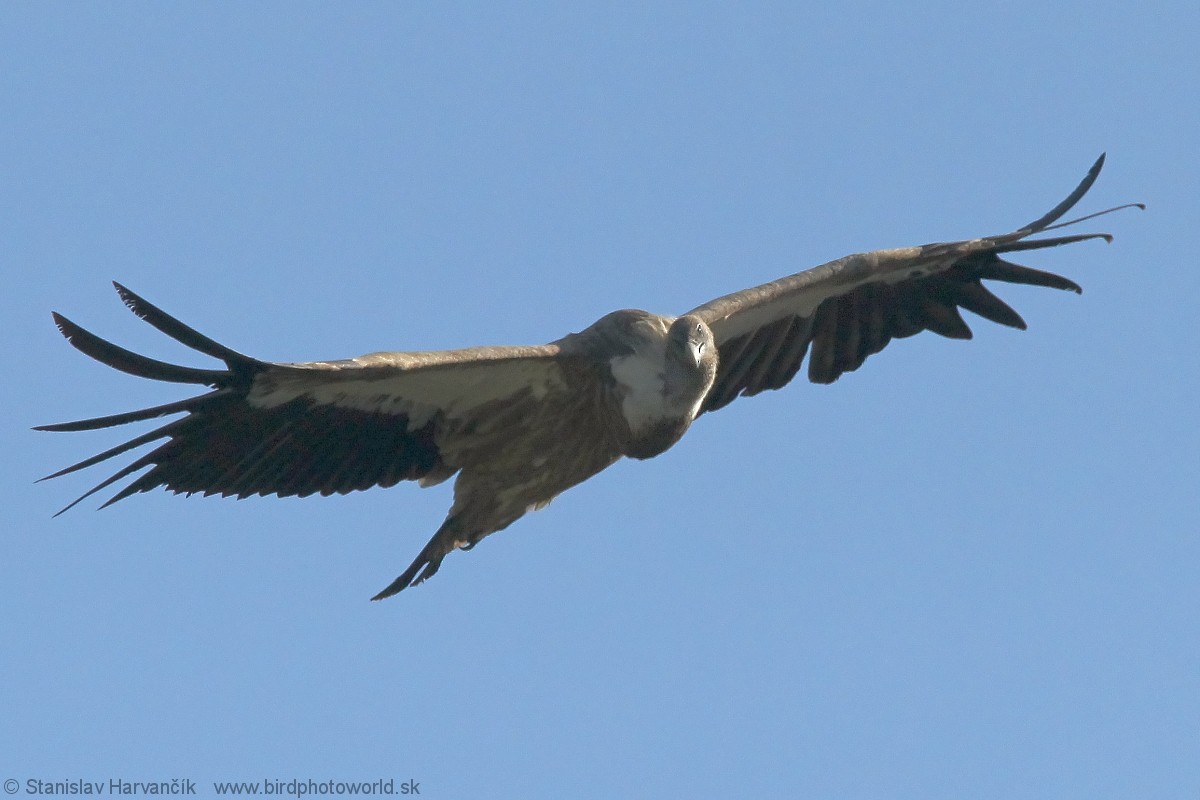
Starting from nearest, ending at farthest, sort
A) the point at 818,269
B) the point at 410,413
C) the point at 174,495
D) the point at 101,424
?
the point at 101,424 → the point at 174,495 → the point at 410,413 → the point at 818,269

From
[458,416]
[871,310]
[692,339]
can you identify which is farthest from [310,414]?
[871,310]

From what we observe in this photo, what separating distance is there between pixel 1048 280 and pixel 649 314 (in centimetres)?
292

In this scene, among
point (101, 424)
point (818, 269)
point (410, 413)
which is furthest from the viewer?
point (818, 269)

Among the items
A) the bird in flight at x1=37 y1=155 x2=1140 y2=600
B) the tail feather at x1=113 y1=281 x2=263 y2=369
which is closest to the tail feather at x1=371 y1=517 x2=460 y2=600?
the bird in flight at x1=37 y1=155 x2=1140 y2=600

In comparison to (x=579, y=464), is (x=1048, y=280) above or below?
above

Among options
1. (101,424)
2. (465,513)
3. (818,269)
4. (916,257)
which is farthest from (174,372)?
(916,257)

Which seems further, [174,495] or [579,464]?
[579,464]

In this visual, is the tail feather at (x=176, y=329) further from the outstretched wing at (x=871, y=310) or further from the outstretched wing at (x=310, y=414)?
the outstretched wing at (x=871, y=310)

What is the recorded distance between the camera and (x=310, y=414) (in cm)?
1013

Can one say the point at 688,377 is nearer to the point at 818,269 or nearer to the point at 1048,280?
the point at 818,269

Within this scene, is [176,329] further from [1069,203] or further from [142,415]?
[1069,203]

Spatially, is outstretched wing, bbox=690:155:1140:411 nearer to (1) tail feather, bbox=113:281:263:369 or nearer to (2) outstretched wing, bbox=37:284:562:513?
(2) outstretched wing, bbox=37:284:562:513

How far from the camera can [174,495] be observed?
32.2 ft

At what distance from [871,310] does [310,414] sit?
12.4ft
